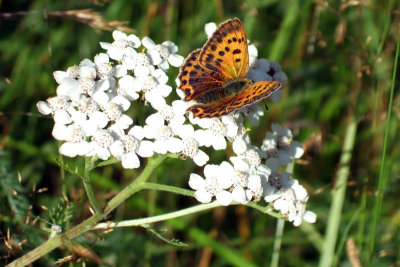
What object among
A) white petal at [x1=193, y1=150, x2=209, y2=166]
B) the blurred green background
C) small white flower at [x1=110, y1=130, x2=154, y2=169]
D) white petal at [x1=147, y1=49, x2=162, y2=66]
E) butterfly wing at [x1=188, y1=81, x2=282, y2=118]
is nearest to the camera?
butterfly wing at [x1=188, y1=81, x2=282, y2=118]

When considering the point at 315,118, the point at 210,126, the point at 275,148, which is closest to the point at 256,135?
the point at 315,118

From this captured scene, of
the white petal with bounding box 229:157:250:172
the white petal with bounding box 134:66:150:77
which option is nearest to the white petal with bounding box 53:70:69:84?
the white petal with bounding box 134:66:150:77

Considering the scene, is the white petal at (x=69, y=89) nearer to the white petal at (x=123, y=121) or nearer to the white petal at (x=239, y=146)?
the white petal at (x=123, y=121)

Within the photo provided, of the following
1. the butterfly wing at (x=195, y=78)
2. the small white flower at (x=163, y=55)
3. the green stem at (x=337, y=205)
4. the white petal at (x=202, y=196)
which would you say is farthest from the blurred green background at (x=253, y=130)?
the white petal at (x=202, y=196)

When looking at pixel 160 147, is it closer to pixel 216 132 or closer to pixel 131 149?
pixel 131 149

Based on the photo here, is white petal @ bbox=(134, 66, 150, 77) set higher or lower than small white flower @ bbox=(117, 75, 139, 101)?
higher

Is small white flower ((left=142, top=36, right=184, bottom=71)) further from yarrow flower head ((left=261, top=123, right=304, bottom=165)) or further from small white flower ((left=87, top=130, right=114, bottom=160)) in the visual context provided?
yarrow flower head ((left=261, top=123, right=304, bottom=165))
